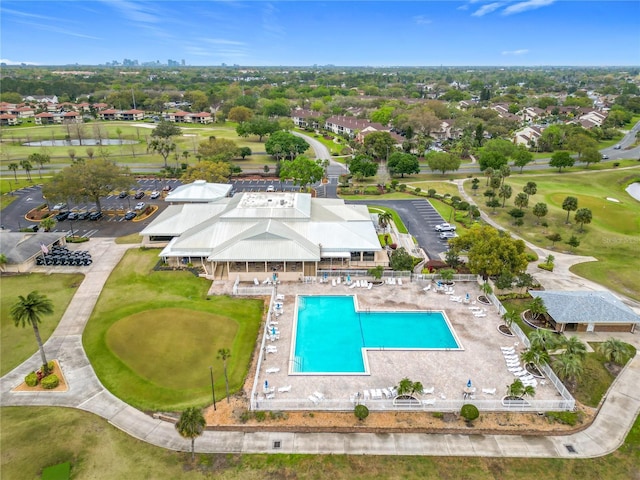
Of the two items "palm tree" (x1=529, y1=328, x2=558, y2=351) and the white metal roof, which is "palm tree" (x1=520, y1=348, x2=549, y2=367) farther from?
the white metal roof

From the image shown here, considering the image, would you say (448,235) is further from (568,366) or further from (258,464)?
(258,464)

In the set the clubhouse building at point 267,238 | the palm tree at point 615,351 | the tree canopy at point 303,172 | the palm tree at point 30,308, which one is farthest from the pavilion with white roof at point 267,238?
the palm tree at point 615,351

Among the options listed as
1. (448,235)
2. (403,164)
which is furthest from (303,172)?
(448,235)

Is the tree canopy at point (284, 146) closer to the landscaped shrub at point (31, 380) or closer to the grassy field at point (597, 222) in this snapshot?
the grassy field at point (597, 222)

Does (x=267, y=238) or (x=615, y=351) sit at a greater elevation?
(x=267, y=238)

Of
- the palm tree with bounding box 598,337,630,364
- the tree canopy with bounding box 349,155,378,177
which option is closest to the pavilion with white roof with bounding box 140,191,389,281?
the palm tree with bounding box 598,337,630,364

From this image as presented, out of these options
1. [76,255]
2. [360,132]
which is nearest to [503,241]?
[76,255]
